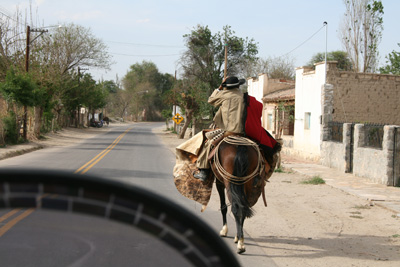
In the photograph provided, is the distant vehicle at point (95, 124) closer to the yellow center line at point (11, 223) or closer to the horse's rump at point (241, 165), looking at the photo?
the horse's rump at point (241, 165)

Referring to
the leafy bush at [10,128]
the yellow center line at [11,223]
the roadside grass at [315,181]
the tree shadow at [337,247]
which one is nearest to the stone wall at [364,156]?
the roadside grass at [315,181]

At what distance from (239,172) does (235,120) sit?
80cm

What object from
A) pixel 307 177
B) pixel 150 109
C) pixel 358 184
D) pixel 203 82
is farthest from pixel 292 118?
pixel 150 109

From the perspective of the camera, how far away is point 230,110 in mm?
6320

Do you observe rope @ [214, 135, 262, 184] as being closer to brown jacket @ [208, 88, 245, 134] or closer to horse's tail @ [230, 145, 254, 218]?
horse's tail @ [230, 145, 254, 218]

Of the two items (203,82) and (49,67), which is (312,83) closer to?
(203,82)

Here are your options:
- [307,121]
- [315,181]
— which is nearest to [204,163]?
[315,181]

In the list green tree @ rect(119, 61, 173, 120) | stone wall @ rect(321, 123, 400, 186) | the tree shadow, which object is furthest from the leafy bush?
green tree @ rect(119, 61, 173, 120)

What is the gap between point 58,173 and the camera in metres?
1.09

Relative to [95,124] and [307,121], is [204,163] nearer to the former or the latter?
[307,121]

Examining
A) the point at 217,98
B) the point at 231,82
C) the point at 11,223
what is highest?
the point at 231,82

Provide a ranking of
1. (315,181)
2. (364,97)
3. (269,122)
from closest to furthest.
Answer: (315,181) < (364,97) < (269,122)

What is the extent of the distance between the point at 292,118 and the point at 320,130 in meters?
6.69

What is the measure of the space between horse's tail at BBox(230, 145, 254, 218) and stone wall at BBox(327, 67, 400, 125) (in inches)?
603
